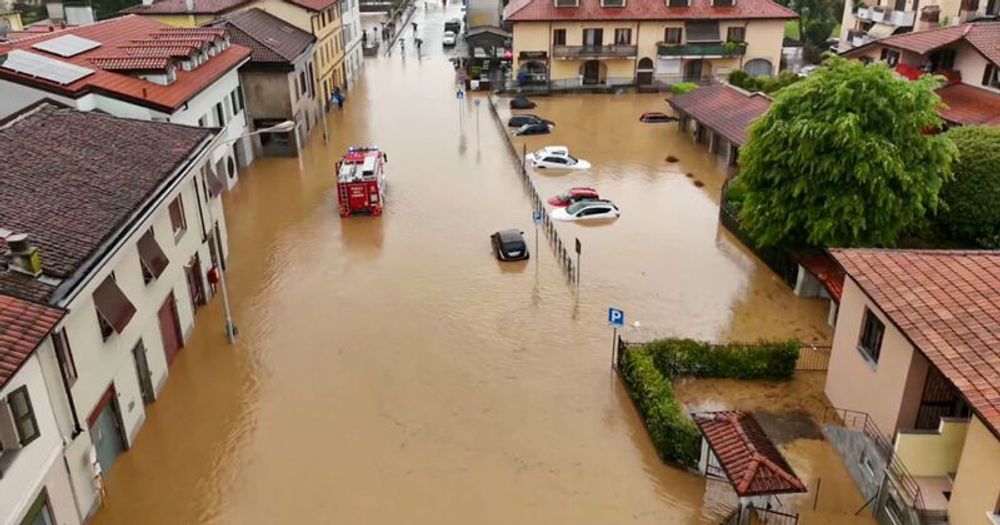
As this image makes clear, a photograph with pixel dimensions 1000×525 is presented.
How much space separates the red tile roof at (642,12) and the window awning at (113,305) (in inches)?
1880

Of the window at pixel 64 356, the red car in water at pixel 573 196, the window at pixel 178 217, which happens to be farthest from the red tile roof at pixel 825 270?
the window at pixel 64 356

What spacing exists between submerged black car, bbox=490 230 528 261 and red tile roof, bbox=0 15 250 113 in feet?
48.5

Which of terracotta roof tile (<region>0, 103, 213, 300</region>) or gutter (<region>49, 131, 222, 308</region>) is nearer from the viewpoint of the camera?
gutter (<region>49, 131, 222, 308</region>)

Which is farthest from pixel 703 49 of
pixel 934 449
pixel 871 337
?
pixel 934 449

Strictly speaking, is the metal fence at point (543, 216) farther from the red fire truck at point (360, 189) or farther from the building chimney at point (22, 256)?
the building chimney at point (22, 256)

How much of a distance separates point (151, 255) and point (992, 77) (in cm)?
4022

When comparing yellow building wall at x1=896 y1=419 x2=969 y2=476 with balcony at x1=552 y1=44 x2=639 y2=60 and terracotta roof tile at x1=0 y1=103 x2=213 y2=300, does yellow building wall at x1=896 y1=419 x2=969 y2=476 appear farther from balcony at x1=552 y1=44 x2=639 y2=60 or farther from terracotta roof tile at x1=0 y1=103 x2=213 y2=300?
balcony at x1=552 y1=44 x2=639 y2=60

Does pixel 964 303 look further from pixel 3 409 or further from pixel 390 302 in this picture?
pixel 3 409

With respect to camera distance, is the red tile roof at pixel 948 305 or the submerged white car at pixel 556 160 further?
the submerged white car at pixel 556 160

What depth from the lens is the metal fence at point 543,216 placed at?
31.0 meters

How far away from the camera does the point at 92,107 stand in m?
29.4

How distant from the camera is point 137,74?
32.9 m

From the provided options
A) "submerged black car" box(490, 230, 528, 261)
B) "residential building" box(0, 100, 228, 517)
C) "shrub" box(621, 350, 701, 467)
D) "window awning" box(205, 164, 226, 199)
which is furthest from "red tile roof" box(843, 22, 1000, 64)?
"residential building" box(0, 100, 228, 517)

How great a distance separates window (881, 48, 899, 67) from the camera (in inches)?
1754
